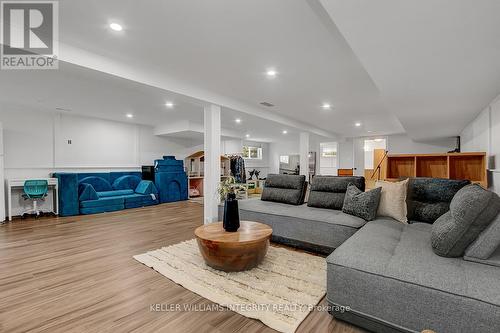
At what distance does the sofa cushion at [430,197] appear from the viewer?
268 centimetres

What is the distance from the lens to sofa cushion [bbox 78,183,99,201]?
18.4 ft

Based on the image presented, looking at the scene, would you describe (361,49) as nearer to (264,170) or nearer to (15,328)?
(15,328)

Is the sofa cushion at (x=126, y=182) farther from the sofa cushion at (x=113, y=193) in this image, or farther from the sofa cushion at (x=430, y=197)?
the sofa cushion at (x=430, y=197)

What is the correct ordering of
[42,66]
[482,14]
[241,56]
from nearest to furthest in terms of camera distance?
1. [482,14]
2. [241,56]
3. [42,66]

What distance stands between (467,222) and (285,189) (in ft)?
8.60

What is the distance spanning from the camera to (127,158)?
7562 millimetres

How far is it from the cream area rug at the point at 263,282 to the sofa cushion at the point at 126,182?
4507mm

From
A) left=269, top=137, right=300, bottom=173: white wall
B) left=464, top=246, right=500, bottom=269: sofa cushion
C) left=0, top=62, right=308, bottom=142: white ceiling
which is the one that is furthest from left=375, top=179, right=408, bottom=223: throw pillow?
left=269, top=137, right=300, bottom=173: white wall

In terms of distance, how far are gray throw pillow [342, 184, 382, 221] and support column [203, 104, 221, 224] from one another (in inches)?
87.3

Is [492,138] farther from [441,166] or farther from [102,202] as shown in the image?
[102,202]

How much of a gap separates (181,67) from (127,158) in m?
5.33

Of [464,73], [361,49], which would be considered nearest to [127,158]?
[361,49]

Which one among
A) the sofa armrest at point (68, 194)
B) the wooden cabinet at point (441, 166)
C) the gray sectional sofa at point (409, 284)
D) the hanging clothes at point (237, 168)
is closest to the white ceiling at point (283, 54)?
the wooden cabinet at point (441, 166)

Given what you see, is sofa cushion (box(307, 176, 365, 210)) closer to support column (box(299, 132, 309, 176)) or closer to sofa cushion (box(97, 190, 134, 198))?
support column (box(299, 132, 309, 176))
